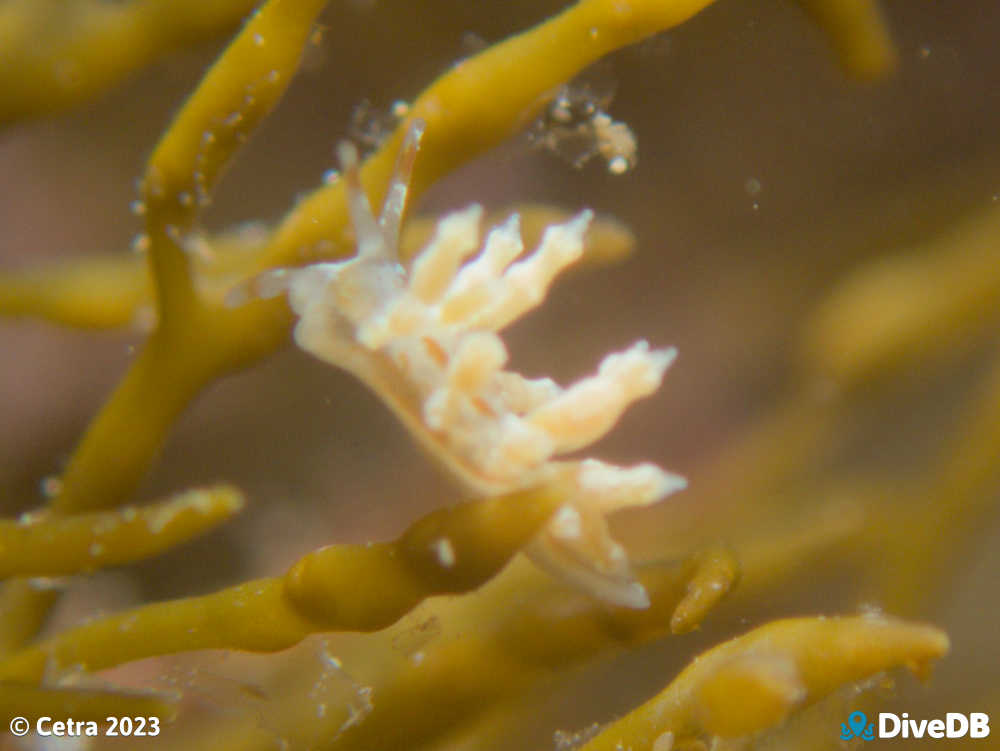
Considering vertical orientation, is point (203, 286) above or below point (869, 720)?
above

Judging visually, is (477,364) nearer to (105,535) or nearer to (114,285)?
(105,535)

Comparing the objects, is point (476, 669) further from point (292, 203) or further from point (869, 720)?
point (292, 203)

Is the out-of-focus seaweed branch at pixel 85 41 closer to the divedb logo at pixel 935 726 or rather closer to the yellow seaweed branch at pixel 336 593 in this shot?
the yellow seaweed branch at pixel 336 593

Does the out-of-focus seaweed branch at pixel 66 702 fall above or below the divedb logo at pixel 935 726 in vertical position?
above

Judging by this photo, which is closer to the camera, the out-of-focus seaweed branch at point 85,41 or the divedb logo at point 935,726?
the divedb logo at point 935,726

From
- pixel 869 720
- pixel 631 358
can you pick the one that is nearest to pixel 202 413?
pixel 631 358

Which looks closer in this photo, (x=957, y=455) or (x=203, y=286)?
(x=203, y=286)

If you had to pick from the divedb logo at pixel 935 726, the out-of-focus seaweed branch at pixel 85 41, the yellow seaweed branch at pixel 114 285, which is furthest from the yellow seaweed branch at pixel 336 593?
the out-of-focus seaweed branch at pixel 85 41

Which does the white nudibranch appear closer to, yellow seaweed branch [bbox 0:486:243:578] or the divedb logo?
yellow seaweed branch [bbox 0:486:243:578]
